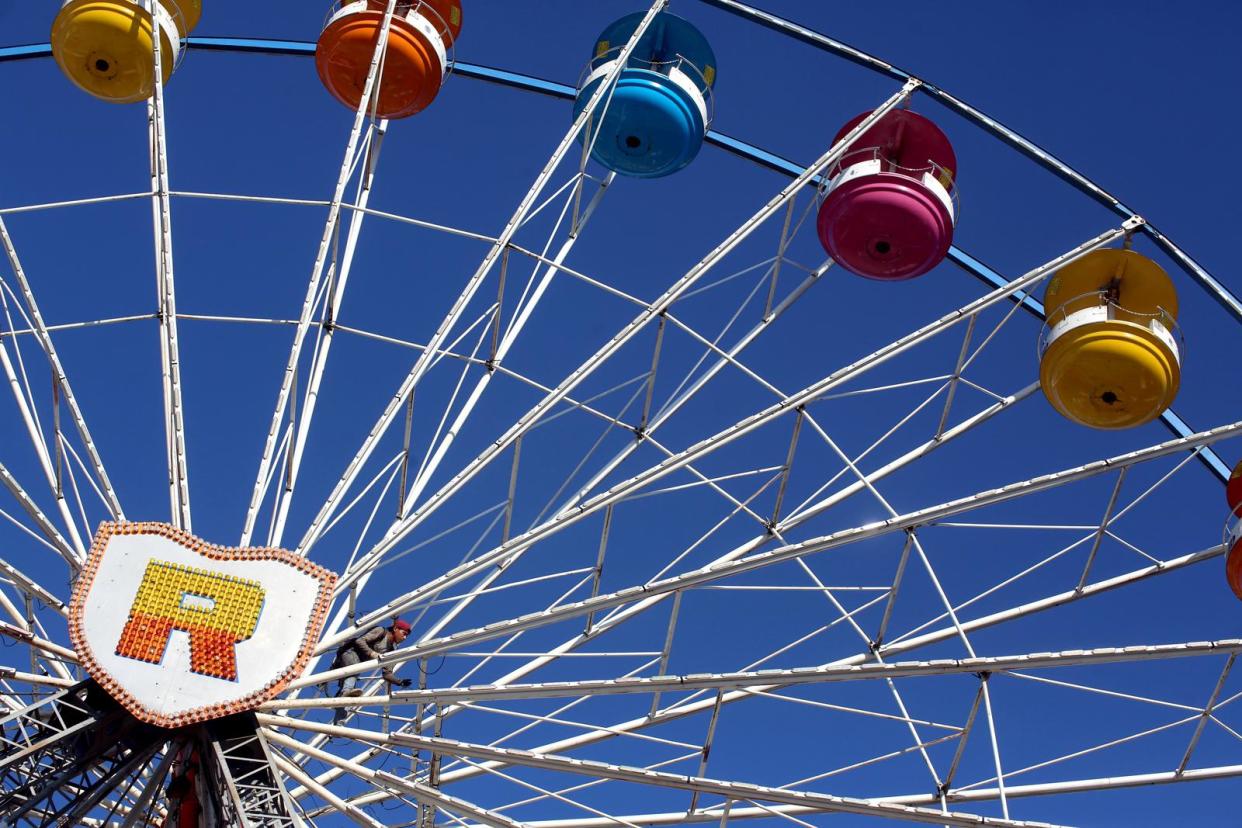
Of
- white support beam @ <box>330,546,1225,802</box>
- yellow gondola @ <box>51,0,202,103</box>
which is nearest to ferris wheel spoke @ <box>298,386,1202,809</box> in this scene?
white support beam @ <box>330,546,1225,802</box>

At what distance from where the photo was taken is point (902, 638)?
13883mm

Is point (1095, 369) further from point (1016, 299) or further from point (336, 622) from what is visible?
point (336, 622)

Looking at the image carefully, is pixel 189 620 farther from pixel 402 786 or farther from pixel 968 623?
pixel 968 623

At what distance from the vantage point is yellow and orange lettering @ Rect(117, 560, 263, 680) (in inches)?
467

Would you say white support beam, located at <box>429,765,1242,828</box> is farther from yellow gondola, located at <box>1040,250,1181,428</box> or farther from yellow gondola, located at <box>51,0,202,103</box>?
yellow gondola, located at <box>51,0,202,103</box>

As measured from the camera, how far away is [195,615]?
12039 millimetres

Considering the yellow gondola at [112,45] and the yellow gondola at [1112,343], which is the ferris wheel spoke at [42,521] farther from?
the yellow gondola at [1112,343]

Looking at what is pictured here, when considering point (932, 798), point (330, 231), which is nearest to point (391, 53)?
point (330, 231)

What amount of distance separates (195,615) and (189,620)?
0.20ft

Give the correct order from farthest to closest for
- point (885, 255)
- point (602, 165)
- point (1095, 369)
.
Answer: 1. point (602, 165)
2. point (885, 255)
3. point (1095, 369)

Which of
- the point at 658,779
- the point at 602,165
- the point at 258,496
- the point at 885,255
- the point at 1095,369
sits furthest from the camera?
the point at 602,165

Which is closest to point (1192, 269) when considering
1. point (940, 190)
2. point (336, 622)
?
point (940, 190)

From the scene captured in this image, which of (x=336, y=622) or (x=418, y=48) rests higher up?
(x=418, y=48)

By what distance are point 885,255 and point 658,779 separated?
5.63 meters
